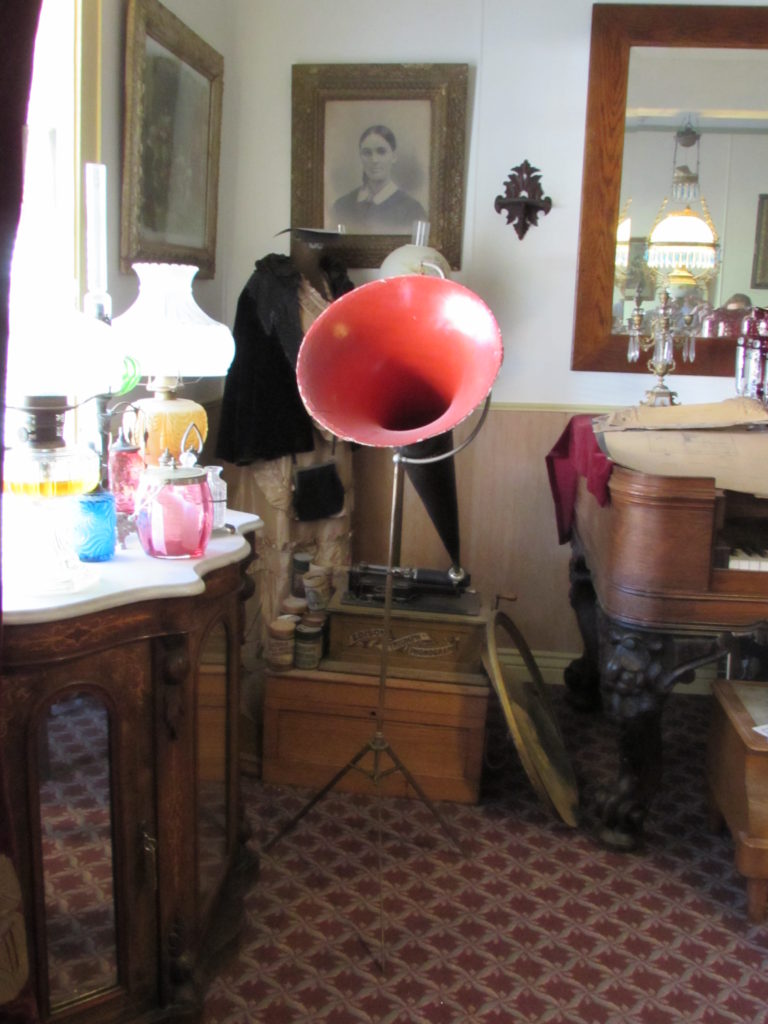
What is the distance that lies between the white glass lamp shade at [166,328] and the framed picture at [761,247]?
6.69 feet

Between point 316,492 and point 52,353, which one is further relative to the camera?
point 316,492

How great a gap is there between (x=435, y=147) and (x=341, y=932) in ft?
8.15

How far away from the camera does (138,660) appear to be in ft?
5.33

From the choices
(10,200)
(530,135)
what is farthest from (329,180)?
(10,200)

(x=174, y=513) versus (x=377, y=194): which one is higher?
(x=377, y=194)

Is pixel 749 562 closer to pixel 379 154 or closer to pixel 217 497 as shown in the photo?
pixel 217 497

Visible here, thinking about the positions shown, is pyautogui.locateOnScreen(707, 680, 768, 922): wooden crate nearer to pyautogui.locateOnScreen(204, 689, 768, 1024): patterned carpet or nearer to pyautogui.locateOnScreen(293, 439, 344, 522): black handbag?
pyautogui.locateOnScreen(204, 689, 768, 1024): patterned carpet

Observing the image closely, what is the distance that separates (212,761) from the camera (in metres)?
1.91

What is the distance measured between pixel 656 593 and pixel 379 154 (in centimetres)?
194

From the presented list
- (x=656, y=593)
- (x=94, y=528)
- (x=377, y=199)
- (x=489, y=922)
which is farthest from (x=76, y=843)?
(x=377, y=199)

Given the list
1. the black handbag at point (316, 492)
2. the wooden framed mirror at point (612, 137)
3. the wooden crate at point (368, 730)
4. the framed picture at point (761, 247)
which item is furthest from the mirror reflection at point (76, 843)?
the framed picture at point (761, 247)

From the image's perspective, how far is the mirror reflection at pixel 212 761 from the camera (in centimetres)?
183

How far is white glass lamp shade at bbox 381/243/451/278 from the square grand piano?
873 mm

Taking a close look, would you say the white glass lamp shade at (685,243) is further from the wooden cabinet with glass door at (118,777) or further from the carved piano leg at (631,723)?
the wooden cabinet with glass door at (118,777)
